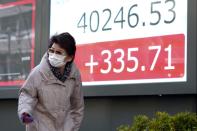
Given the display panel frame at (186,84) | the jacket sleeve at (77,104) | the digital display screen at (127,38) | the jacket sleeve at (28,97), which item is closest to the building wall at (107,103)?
the display panel frame at (186,84)

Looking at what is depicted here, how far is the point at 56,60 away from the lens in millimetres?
4980

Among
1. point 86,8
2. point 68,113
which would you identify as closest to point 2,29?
point 86,8

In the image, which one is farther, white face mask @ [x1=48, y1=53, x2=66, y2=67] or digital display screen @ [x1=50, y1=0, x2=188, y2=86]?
digital display screen @ [x1=50, y1=0, x2=188, y2=86]

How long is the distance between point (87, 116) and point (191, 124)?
2.27 m

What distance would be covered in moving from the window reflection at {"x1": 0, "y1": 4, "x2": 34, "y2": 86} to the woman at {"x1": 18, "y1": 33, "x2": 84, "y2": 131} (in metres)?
3.46

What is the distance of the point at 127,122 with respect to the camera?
7.20 metres

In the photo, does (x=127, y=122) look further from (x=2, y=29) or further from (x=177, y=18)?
(x=2, y=29)

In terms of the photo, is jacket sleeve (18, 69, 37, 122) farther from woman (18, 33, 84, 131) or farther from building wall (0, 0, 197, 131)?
building wall (0, 0, 197, 131)

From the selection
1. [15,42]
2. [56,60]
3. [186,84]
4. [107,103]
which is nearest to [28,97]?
[56,60]

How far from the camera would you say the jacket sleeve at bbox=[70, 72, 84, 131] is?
204 inches

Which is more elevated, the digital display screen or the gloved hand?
the digital display screen

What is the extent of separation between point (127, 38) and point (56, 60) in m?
2.18

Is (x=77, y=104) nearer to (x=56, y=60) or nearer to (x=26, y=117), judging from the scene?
(x=56, y=60)

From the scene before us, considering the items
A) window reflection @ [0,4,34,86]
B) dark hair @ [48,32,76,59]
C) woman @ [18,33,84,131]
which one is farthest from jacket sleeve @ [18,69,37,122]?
window reflection @ [0,4,34,86]
